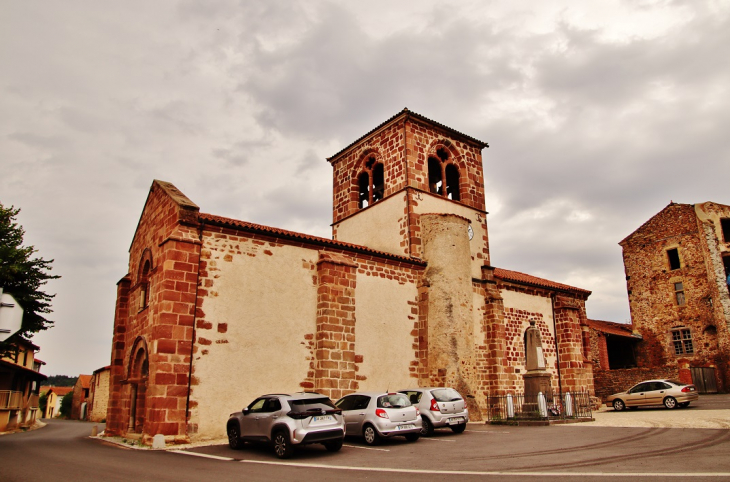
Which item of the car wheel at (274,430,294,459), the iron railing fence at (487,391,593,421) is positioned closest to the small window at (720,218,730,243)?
the iron railing fence at (487,391,593,421)

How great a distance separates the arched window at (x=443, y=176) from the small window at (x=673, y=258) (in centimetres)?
1942

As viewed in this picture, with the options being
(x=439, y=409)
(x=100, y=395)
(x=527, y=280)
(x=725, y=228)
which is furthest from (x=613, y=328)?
(x=100, y=395)

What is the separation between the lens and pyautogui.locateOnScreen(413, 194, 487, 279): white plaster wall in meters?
21.2

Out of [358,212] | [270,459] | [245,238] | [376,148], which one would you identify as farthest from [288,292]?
[376,148]

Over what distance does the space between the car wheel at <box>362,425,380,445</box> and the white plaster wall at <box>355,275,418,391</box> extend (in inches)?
159

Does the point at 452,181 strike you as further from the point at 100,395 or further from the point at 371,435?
the point at 100,395

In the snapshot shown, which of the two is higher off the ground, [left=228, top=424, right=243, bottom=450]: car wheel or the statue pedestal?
the statue pedestal

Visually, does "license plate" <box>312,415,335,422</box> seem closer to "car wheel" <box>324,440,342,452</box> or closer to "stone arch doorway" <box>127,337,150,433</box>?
"car wheel" <box>324,440,342,452</box>

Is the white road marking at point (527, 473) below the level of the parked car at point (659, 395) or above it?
below

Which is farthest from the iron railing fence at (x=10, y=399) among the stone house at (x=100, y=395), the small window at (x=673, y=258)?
the small window at (x=673, y=258)

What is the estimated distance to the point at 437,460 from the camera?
9414mm

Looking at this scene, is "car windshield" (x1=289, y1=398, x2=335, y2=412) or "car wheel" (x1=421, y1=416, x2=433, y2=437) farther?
"car wheel" (x1=421, y1=416, x2=433, y2=437)

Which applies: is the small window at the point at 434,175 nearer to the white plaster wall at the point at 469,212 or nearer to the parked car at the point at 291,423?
the white plaster wall at the point at 469,212

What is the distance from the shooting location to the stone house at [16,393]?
25281 millimetres
